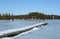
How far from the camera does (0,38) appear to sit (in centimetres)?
1562

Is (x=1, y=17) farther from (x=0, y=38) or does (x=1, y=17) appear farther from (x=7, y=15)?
(x=0, y=38)

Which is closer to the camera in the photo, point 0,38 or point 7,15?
point 0,38

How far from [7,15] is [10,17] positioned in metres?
2.14

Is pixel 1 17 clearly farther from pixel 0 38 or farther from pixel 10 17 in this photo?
pixel 0 38

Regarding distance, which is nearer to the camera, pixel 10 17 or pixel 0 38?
pixel 0 38

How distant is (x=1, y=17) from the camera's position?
344 ft

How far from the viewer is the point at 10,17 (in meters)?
106

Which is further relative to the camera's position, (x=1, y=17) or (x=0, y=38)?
(x=1, y=17)

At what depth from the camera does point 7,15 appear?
106312mm

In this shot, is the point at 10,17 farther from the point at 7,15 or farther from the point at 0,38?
the point at 0,38

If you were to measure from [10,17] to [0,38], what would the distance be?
3571 inches

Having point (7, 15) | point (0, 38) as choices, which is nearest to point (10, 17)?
point (7, 15)

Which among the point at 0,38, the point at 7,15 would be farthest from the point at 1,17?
the point at 0,38
